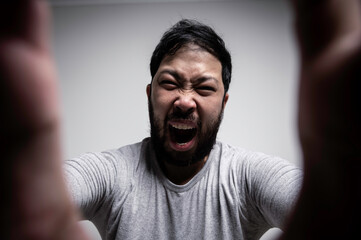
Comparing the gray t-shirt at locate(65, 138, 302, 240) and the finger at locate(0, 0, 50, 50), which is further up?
the finger at locate(0, 0, 50, 50)

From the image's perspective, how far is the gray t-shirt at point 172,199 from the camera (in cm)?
71

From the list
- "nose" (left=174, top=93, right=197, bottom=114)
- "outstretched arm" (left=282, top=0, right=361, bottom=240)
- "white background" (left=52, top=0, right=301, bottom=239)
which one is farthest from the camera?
"white background" (left=52, top=0, right=301, bottom=239)

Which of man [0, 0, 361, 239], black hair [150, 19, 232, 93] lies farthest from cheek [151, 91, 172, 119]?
man [0, 0, 361, 239]

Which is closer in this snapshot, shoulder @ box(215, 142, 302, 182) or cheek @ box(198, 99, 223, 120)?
shoulder @ box(215, 142, 302, 182)

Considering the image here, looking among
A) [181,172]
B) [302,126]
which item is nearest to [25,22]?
[302,126]

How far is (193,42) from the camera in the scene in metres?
0.85

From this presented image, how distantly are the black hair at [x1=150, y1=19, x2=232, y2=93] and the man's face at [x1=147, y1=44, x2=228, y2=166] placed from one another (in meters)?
0.02

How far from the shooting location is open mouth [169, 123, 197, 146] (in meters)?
0.82

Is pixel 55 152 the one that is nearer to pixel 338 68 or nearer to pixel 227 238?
pixel 338 68

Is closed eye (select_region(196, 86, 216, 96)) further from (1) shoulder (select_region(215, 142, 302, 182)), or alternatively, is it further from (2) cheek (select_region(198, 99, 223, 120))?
(1) shoulder (select_region(215, 142, 302, 182))

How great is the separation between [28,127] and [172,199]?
579 mm

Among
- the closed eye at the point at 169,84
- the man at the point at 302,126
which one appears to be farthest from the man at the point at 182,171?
the man at the point at 302,126

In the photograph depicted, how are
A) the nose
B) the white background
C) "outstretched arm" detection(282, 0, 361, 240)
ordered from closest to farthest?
"outstretched arm" detection(282, 0, 361, 240) → the nose → the white background

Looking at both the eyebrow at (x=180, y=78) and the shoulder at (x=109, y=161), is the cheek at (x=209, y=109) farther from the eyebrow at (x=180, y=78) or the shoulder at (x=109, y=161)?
the shoulder at (x=109, y=161)
